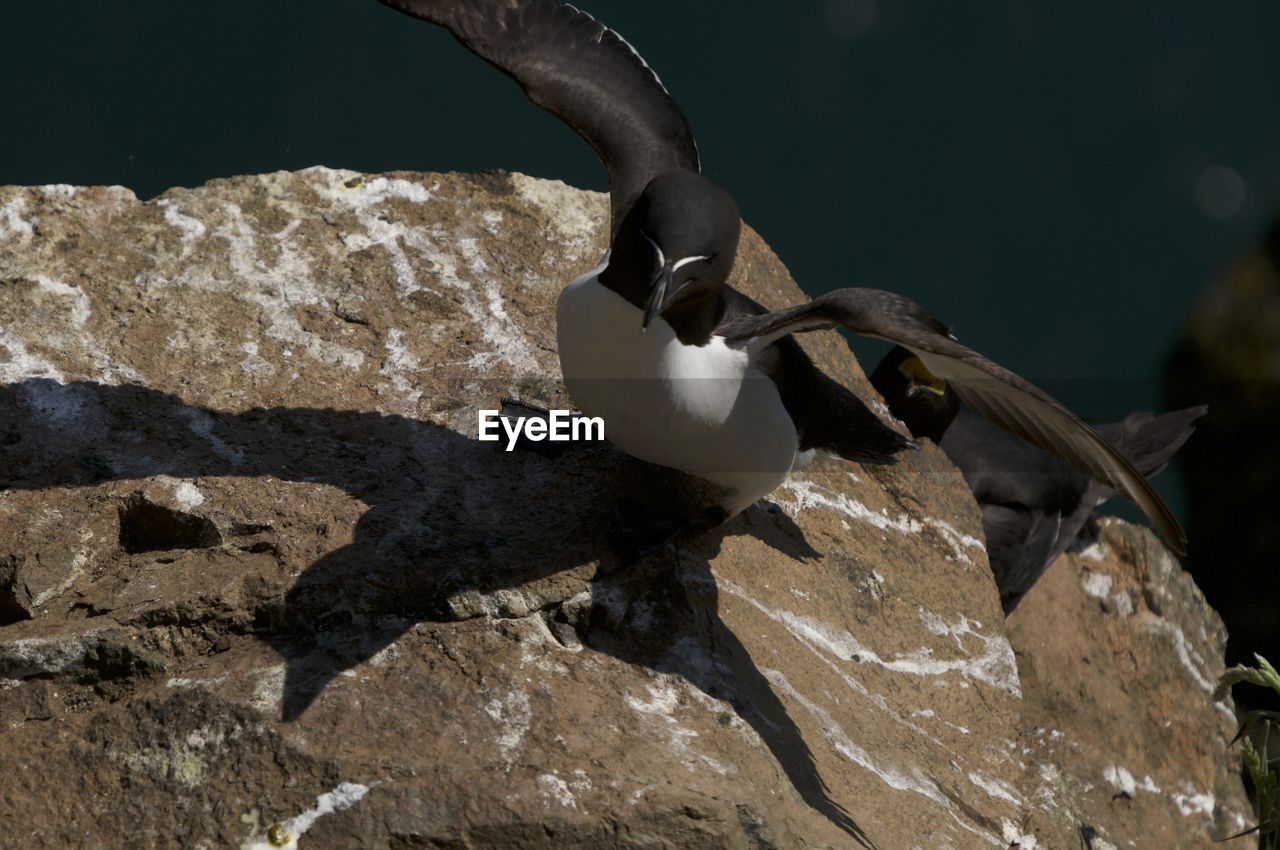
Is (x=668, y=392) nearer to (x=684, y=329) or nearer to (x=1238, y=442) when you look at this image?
(x=684, y=329)

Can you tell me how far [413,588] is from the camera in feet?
13.2

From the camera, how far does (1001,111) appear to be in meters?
8.91

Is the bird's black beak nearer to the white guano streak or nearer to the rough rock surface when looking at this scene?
the rough rock surface

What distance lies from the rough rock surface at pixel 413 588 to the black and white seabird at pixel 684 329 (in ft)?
1.33

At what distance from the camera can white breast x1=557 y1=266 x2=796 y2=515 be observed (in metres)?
3.94

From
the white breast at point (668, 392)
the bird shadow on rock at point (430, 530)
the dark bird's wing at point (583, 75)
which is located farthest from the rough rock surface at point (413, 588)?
the dark bird's wing at point (583, 75)

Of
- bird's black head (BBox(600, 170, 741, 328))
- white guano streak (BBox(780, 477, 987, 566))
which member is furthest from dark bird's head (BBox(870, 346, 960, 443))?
bird's black head (BBox(600, 170, 741, 328))

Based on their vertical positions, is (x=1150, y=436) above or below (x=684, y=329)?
below

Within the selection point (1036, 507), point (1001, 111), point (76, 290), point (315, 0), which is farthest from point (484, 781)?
point (1001, 111)

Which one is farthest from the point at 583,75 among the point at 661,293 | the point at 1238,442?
the point at 1238,442

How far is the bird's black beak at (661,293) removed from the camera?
3.48 meters

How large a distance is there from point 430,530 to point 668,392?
825 millimetres

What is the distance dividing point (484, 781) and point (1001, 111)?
21.6ft
